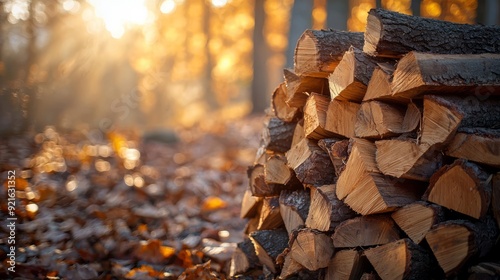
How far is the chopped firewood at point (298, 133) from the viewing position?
2.61 meters

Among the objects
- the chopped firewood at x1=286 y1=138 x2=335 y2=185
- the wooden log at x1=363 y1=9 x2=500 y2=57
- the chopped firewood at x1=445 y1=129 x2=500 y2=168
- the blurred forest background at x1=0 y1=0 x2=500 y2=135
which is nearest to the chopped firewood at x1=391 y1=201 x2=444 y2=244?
the chopped firewood at x1=445 y1=129 x2=500 y2=168

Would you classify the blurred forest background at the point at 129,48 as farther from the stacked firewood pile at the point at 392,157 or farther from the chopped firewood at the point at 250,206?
the stacked firewood pile at the point at 392,157

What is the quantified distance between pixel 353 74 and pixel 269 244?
1.19 metres

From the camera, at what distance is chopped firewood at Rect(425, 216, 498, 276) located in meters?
1.76

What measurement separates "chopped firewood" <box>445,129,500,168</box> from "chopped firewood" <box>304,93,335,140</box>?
0.71 meters

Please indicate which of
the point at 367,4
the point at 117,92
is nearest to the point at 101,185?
the point at 117,92

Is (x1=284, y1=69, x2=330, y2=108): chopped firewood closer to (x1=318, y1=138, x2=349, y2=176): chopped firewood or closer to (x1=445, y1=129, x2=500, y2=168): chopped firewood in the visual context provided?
(x1=318, y1=138, x2=349, y2=176): chopped firewood

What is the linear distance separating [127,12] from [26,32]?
11.8 feet

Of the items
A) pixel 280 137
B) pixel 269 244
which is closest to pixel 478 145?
pixel 280 137

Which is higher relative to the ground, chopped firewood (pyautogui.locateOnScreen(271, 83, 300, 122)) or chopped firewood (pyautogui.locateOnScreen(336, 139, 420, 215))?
chopped firewood (pyautogui.locateOnScreen(271, 83, 300, 122))

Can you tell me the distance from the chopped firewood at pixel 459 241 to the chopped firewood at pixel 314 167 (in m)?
0.68

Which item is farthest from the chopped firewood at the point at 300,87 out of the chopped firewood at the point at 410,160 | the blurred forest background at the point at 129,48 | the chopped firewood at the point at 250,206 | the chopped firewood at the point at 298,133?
the blurred forest background at the point at 129,48

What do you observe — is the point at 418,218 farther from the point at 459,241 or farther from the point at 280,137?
the point at 280,137

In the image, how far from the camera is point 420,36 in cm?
210
